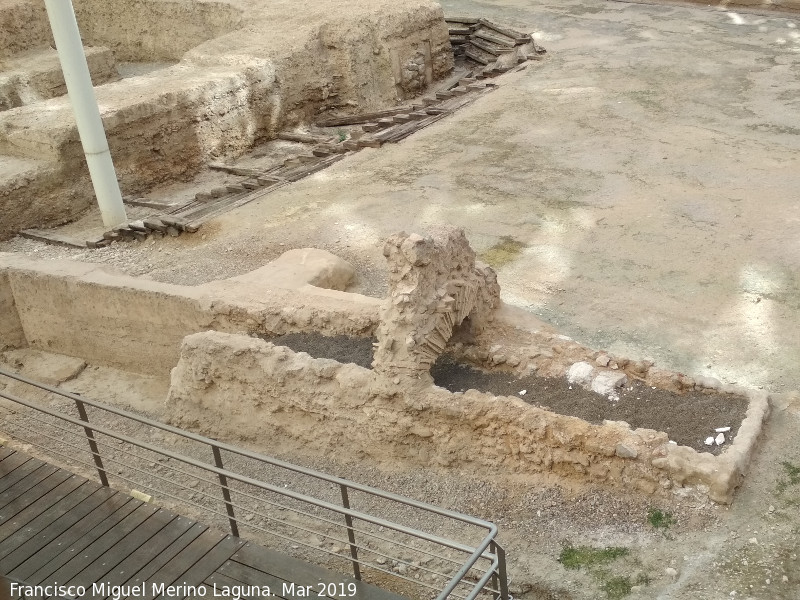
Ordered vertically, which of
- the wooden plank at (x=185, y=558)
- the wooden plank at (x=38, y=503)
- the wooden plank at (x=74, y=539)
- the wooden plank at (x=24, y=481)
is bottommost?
the wooden plank at (x=185, y=558)

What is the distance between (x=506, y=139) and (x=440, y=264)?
6155mm

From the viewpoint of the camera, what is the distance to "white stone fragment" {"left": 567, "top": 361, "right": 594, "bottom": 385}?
5.97m

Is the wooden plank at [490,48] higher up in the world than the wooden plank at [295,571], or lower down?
higher up

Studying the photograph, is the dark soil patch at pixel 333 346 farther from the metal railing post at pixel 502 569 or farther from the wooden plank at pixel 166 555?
the metal railing post at pixel 502 569

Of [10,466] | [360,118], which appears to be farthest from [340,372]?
[360,118]

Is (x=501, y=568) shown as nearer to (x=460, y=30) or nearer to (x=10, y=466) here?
(x=10, y=466)

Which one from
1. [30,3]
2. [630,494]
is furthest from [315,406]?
[30,3]

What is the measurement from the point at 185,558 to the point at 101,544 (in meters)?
0.51

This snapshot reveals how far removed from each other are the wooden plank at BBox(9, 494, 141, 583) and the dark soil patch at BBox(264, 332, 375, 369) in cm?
205

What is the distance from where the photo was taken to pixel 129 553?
451 centimetres

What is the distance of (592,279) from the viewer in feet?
26.9

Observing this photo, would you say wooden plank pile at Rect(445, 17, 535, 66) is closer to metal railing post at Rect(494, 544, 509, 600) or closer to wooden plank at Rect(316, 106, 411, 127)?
wooden plank at Rect(316, 106, 411, 127)

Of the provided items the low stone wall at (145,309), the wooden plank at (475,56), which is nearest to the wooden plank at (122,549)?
the low stone wall at (145,309)

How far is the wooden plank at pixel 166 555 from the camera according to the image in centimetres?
435
